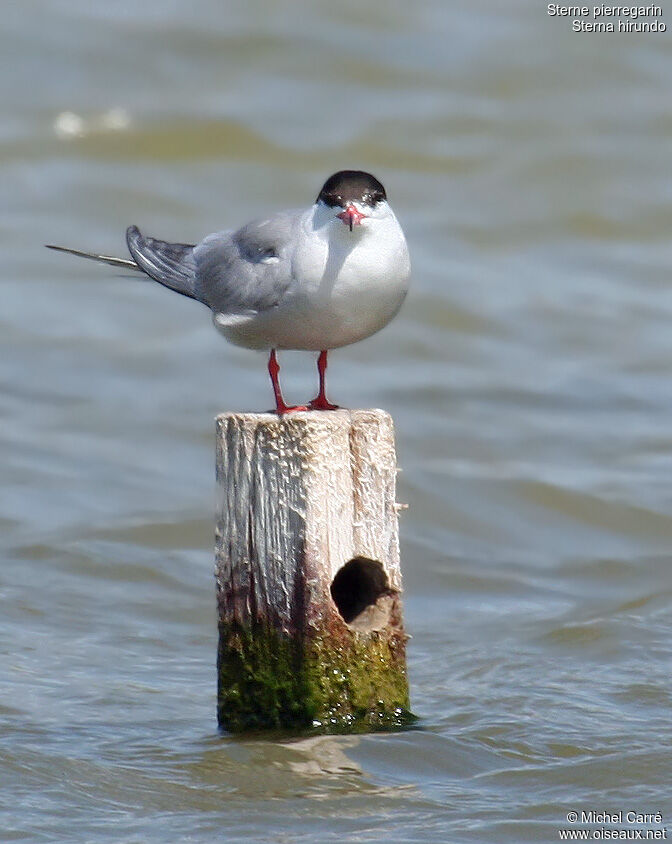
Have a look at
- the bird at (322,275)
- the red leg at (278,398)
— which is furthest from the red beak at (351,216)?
the red leg at (278,398)

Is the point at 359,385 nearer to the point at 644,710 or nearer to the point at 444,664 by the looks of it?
the point at 444,664

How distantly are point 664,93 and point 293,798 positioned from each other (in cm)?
1258

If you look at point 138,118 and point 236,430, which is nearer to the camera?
point 236,430

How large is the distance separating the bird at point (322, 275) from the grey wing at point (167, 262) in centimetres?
36

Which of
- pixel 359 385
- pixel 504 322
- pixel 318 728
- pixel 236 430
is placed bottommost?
pixel 318 728

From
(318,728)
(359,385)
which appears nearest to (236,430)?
(318,728)

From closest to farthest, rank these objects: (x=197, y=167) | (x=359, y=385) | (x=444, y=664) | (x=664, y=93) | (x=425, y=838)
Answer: (x=425, y=838)
(x=444, y=664)
(x=359, y=385)
(x=197, y=167)
(x=664, y=93)

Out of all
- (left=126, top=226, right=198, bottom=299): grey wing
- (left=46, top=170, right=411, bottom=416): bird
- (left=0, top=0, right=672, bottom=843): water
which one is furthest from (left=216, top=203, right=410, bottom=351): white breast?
(left=0, top=0, right=672, bottom=843): water

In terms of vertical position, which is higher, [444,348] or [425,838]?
[444,348]

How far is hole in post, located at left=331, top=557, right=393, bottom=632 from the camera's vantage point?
515 centimetres

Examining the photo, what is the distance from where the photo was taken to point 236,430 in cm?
484

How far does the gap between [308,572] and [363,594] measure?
441mm

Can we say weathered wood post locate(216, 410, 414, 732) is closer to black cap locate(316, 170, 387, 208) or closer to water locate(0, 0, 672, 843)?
water locate(0, 0, 672, 843)

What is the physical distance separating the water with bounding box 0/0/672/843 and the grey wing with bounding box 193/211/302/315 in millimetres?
1524
